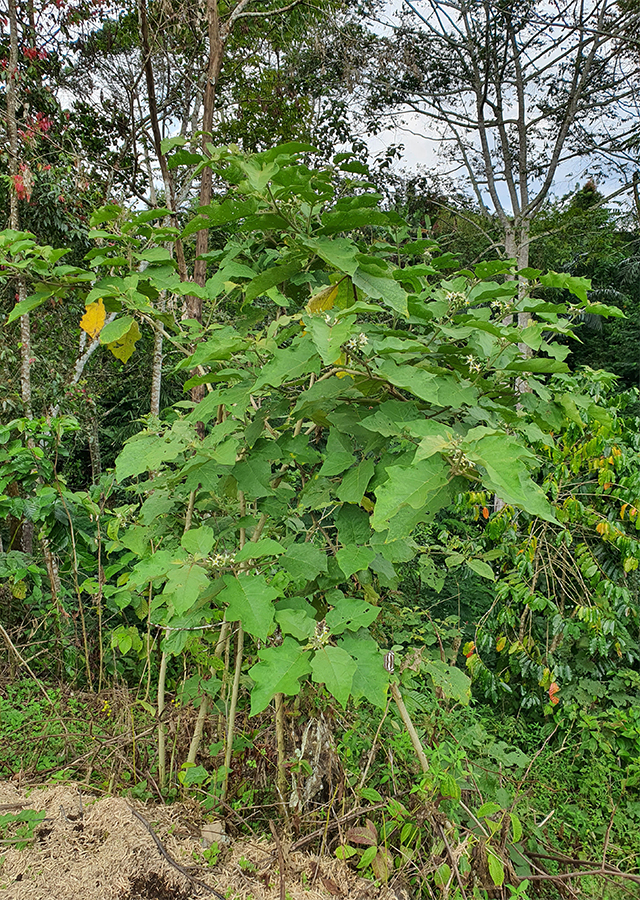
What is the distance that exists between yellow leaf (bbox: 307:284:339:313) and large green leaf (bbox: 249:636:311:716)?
59 cm

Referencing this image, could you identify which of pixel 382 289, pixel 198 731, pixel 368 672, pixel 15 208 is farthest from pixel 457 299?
pixel 15 208

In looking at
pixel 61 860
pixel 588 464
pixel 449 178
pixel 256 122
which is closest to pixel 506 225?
pixel 449 178

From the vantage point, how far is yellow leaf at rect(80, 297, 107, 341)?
112cm

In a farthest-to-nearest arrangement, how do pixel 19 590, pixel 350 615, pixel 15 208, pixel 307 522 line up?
pixel 15 208 → pixel 19 590 → pixel 307 522 → pixel 350 615

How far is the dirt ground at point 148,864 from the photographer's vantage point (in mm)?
1223

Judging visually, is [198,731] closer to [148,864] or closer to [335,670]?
[148,864]

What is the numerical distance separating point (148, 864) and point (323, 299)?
4.35 ft

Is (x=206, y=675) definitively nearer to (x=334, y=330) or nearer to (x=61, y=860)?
(x=61, y=860)

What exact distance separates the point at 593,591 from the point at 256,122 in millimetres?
5687

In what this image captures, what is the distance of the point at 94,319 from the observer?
1132 millimetres

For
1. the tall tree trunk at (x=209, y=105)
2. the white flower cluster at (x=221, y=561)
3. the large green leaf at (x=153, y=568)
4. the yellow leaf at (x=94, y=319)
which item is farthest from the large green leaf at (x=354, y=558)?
the tall tree trunk at (x=209, y=105)

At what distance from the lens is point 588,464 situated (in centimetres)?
307

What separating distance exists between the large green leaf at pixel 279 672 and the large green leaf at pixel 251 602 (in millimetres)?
38

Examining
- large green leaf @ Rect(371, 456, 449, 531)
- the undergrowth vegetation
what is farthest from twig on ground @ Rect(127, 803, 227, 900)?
large green leaf @ Rect(371, 456, 449, 531)
